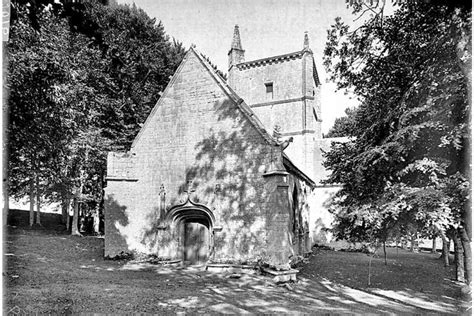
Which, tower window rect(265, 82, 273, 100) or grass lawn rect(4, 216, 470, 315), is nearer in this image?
grass lawn rect(4, 216, 470, 315)

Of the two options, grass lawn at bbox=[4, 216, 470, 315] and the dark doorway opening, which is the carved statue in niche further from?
grass lawn at bbox=[4, 216, 470, 315]

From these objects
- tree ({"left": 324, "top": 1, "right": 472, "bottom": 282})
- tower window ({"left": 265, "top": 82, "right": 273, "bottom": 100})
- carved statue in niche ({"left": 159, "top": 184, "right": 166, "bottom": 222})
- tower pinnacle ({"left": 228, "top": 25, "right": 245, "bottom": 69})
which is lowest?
carved statue in niche ({"left": 159, "top": 184, "right": 166, "bottom": 222})

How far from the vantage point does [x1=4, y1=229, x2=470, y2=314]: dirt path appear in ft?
29.4

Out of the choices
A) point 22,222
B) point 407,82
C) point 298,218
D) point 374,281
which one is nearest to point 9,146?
point 407,82

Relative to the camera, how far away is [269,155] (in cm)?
1455

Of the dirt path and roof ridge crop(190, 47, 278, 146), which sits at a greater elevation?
roof ridge crop(190, 47, 278, 146)

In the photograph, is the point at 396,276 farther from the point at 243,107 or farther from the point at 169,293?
the point at 169,293

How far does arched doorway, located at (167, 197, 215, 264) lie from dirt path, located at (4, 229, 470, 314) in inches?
45.9

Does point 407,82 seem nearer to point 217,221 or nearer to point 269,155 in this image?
point 269,155

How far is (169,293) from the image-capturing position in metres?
10.8

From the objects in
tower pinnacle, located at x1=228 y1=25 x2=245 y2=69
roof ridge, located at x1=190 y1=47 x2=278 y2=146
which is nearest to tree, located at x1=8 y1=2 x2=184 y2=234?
roof ridge, located at x1=190 y1=47 x2=278 y2=146

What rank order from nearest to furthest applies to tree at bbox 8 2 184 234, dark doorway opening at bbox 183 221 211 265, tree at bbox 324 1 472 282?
tree at bbox 324 1 472 282
dark doorway opening at bbox 183 221 211 265
tree at bbox 8 2 184 234

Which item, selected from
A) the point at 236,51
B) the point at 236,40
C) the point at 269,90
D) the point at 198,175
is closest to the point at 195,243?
the point at 198,175

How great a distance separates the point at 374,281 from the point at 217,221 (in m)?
6.80
